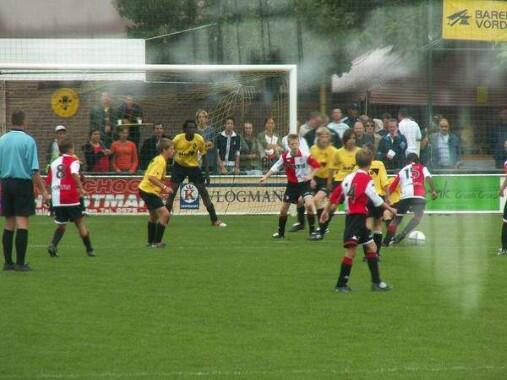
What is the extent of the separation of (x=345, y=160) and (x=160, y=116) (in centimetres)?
729

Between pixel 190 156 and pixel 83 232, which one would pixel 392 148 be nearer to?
pixel 190 156

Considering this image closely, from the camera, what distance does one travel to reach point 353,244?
12.0m

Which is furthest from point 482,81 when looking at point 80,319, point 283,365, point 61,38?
point 61,38

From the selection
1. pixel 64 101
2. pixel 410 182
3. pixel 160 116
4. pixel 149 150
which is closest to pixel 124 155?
pixel 149 150

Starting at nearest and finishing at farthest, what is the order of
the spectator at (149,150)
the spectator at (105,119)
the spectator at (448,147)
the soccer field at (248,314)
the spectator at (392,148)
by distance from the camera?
the soccer field at (248,314), the spectator at (448,147), the spectator at (392,148), the spectator at (149,150), the spectator at (105,119)

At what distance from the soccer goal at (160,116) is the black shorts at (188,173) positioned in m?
2.47

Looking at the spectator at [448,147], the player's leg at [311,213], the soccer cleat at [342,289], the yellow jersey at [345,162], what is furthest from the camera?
the player's leg at [311,213]

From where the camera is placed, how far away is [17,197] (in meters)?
13.6

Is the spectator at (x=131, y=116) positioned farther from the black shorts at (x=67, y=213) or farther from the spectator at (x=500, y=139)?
the spectator at (x=500, y=139)

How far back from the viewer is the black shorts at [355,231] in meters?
12.0

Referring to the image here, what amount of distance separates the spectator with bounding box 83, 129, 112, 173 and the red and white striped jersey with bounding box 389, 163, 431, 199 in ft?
25.9

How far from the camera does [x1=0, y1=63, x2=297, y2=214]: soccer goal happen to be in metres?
23.8

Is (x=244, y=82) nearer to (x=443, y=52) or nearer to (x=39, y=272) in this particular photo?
(x=39, y=272)

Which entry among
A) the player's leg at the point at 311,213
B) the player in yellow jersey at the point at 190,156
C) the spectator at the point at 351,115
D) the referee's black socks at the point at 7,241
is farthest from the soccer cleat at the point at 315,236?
the referee's black socks at the point at 7,241
